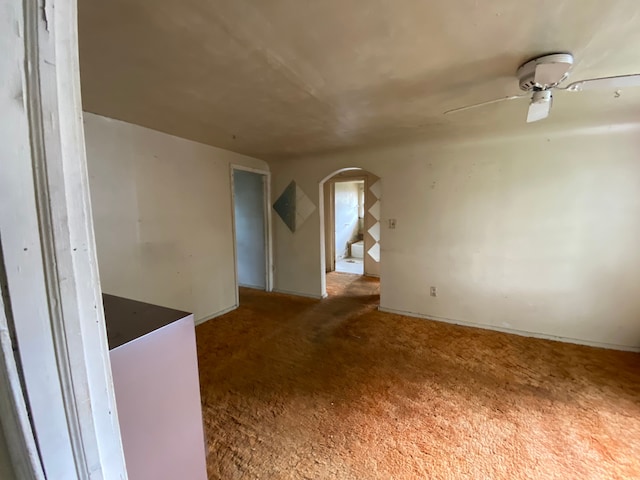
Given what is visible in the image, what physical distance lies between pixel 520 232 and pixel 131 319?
3.49 m

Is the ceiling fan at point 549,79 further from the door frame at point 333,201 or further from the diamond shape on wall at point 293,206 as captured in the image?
the door frame at point 333,201

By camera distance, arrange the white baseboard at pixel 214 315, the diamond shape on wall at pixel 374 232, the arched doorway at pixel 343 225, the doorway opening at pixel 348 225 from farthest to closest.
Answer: the doorway opening at pixel 348 225 → the diamond shape on wall at pixel 374 232 → the arched doorway at pixel 343 225 → the white baseboard at pixel 214 315

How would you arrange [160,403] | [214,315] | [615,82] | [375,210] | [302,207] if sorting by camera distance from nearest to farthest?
[160,403], [615,82], [214,315], [302,207], [375,210]

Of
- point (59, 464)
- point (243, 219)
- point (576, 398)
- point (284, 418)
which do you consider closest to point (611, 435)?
point (576, 398)

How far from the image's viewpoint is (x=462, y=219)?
10.7 ft

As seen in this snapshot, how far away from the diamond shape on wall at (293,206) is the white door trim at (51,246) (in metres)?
3.73

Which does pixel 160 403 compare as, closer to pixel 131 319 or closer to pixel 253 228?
pixel 131 319

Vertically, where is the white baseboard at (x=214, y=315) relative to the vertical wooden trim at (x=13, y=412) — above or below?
below

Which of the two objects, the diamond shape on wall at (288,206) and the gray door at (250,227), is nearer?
the diamond shape on wall at (288,206)

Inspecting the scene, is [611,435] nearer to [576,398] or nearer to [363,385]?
[576,398]

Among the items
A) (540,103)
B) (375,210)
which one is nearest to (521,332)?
(540,103)

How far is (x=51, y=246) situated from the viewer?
1.43 ft

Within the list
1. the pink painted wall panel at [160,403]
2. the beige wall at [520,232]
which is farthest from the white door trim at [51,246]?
the beige wall at [520,232]

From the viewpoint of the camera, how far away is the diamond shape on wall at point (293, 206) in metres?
4.23
